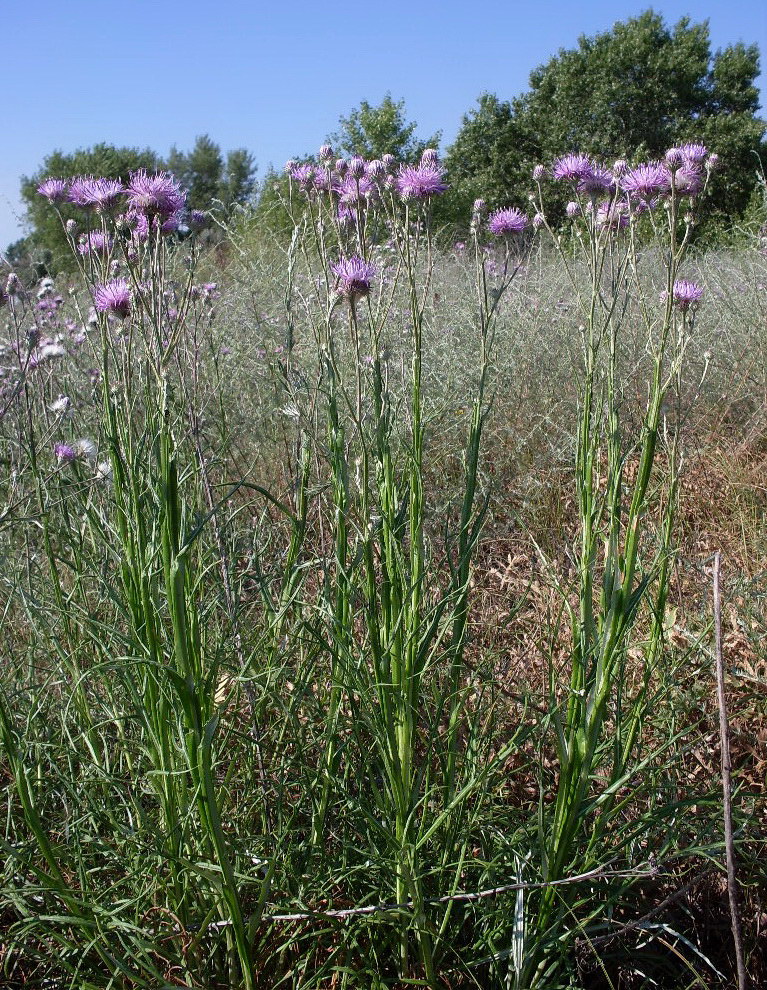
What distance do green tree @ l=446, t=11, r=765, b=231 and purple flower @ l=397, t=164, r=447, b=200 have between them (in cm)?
2234

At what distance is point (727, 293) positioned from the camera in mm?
4555

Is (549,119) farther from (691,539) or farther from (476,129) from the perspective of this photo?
(691,539)

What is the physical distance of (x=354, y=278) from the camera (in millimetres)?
1414

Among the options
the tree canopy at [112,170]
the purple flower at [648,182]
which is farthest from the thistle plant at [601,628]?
the tree canopy at [112,170]

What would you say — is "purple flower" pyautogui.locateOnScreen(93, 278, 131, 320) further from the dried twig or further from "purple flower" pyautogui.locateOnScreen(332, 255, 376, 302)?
the dried twig

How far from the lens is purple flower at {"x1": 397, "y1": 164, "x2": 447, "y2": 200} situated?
65.3 inches

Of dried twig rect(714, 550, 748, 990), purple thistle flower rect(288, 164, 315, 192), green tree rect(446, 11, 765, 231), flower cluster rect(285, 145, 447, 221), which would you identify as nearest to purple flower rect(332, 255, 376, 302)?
flower cluster rect(285, 145, 447, 221)

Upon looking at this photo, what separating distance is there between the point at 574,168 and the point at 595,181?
53mm

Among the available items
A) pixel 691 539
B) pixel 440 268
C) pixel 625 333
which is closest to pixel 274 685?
pixel 691 539

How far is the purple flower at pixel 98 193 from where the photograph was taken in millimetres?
1473

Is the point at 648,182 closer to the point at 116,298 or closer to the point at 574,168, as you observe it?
the point at 574,168

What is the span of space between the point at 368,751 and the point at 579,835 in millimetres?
419

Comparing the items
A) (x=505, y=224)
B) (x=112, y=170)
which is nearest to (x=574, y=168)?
(x=505, y=224)

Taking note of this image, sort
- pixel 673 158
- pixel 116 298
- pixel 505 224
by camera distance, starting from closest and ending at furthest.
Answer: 1. pixel 116 298
2. pixel 673 158
3. pixel 505 224
